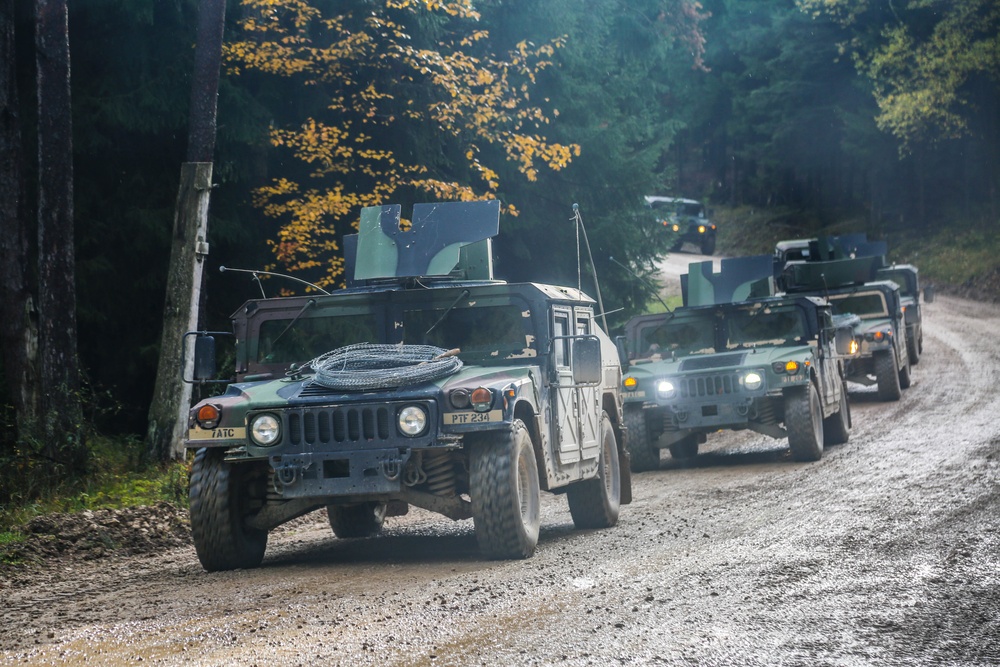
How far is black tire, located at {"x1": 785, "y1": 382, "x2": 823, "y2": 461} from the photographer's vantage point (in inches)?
562

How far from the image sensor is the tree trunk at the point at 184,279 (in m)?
13.2

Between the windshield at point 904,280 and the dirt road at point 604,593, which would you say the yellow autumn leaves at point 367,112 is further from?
the windshield at point 904,280

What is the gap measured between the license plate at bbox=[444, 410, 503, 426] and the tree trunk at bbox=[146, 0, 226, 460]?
5927 millimetres

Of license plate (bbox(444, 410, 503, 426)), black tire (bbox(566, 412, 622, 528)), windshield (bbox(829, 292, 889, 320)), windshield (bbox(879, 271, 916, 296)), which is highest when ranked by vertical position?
windshield (bbox(879, 271, 916, 296))

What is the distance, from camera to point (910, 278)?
960 inches

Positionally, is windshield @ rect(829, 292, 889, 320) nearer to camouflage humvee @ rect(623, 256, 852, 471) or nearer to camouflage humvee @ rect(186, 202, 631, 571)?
camouflage humvee @ rect(623, 256, 852, 471)

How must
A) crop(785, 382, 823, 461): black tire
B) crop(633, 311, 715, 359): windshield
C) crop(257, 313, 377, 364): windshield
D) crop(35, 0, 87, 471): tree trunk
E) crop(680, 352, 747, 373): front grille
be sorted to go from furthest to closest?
1. crop(633, 311, 715, 359): windshield
2. crop(680, 352, 747, 373): front grille
3. crop(785, 382, 823, 461): black tire
4. crop(35, 0, 87, 471): tree trunk
5. crop(257, 313, 377, 364): windshield

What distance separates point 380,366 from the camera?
8.56 m

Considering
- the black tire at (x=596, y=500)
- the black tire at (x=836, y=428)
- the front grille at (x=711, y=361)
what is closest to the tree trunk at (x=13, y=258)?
the black tire at (x=596, y=500)

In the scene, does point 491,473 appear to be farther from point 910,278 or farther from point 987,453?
point 910,278

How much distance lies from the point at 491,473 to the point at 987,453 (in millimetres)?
7527

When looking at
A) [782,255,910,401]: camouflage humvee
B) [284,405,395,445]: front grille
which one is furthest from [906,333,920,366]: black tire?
[284,405,395,445]: front grille

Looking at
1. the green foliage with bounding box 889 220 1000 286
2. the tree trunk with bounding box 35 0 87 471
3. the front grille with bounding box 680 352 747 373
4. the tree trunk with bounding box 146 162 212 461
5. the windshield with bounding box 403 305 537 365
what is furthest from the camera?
the green foliage with bounding box 889 220 1000 286

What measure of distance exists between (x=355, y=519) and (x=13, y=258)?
5.19m
